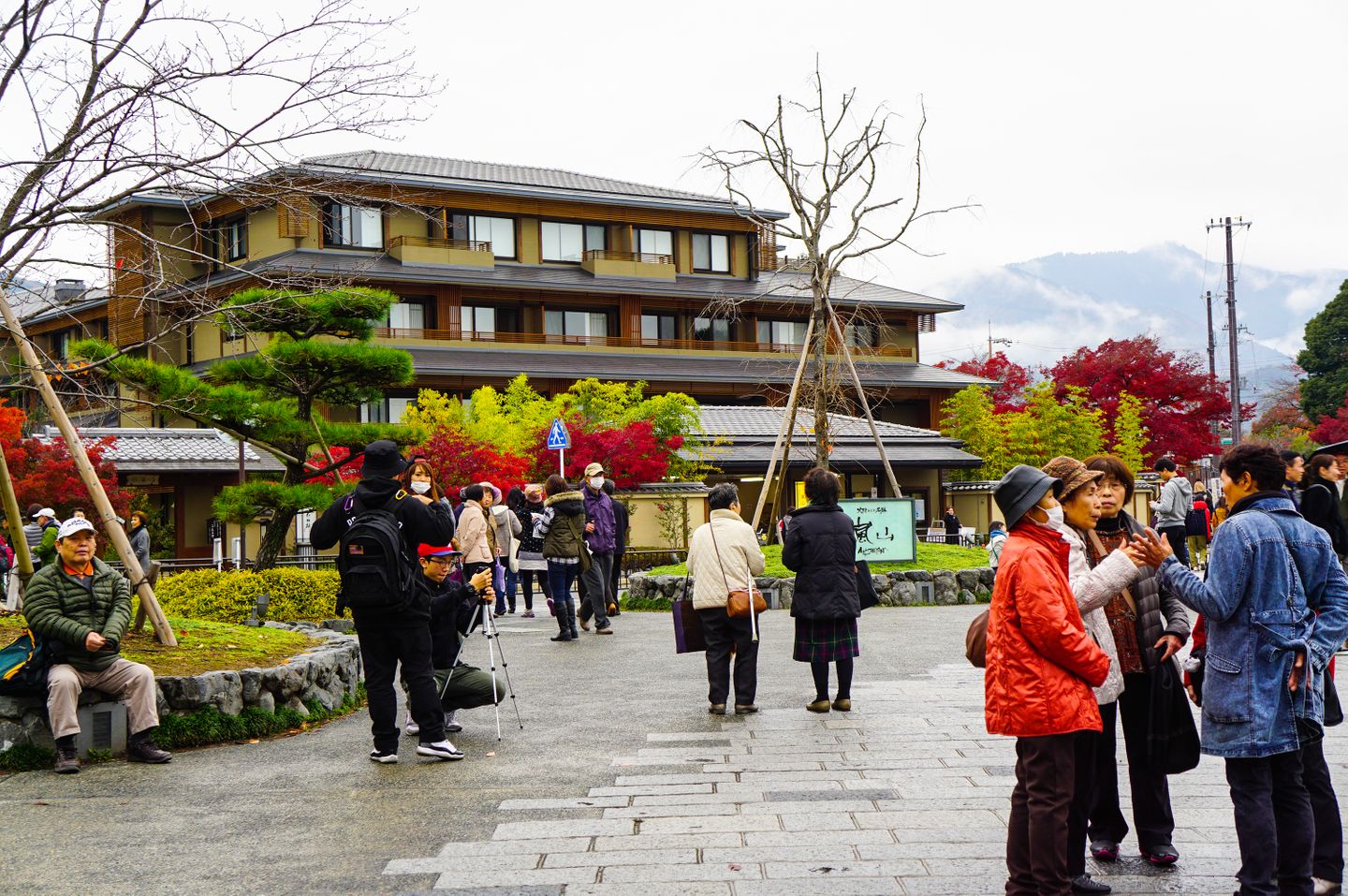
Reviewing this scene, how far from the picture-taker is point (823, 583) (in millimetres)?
9156

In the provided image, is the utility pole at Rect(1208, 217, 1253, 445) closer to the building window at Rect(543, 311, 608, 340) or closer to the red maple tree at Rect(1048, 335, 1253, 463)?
the red maple tree at Rect(1048, 335, 1253, 463)

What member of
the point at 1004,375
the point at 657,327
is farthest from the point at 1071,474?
the point at 1004,375

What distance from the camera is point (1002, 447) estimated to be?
4462 cm

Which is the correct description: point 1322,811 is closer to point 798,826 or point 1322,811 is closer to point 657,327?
point 798,826

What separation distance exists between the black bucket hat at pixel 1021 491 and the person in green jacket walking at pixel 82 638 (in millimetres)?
5681

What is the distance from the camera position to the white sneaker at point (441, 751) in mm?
7711

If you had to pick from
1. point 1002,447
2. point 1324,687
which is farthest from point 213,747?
point 1002,447

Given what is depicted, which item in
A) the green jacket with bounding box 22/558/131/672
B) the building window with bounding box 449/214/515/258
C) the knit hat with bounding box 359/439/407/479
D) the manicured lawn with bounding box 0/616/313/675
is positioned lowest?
the manicured lawn with bounding box 0/616/313/675

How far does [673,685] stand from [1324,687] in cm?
656

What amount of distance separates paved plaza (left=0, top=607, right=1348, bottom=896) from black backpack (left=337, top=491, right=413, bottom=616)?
1028mm

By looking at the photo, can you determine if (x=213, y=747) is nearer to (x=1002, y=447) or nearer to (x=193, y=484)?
(x=193, y=484)

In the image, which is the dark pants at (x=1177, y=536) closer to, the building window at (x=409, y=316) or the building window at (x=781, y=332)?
the building window at (x=409, y=316)

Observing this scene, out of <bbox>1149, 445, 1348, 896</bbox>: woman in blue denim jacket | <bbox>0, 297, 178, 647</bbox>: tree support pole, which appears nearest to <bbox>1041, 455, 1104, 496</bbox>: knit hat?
<bbox>1149, 445, 1348, 896</bbox>: woman in blue denim jacket

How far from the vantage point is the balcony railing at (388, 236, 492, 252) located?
42000mm
